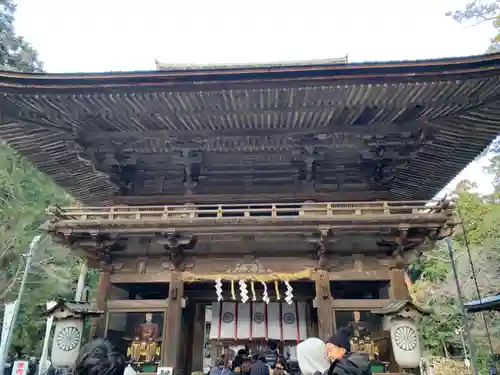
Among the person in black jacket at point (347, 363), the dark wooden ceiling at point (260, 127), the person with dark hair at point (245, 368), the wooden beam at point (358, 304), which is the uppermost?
the dark wooden ceiling at point (260, 127)

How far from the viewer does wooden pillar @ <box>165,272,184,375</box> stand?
7.27 m

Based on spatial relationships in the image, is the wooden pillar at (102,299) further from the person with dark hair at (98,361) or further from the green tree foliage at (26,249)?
the green tree foliage at (26,249)

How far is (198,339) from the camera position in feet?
32.3

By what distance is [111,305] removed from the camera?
25.4ft

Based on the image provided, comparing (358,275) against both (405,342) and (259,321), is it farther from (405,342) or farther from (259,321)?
(259,321)

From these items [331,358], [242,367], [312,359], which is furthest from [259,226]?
[312,359]

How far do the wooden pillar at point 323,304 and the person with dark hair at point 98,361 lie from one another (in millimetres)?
5631

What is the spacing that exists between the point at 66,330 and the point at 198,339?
3.72 meters

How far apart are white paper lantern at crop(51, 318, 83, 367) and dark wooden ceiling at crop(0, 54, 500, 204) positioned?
2.90m

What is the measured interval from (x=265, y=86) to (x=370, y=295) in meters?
5.59

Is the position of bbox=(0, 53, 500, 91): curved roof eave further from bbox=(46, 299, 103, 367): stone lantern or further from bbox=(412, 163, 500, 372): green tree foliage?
bbox=(412, 163, 500, 372): green tree foliage

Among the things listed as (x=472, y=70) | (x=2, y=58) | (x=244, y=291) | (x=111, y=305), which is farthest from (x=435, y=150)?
(x=2, y=58)

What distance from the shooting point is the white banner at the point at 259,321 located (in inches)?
342

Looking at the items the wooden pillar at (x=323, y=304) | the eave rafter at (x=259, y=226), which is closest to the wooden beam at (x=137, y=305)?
the eave rafter at (x=259, y=226)
